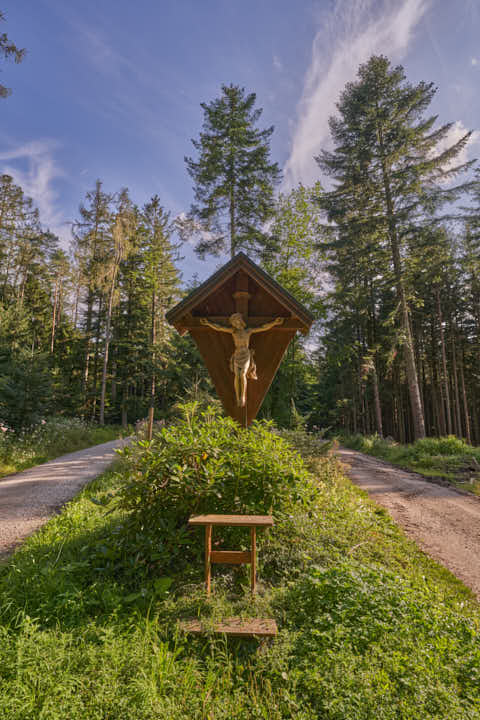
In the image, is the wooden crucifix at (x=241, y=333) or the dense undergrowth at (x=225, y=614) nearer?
the dense undergrowth at (x=225, y=614)

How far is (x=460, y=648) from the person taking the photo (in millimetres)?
2305

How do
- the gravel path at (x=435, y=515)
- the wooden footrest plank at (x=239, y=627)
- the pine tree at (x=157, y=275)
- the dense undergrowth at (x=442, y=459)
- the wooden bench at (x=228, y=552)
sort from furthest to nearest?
the pine tree at (x=157, y=275)
the dense undergrowth at (x=442, y=459)
the gravel path at (x=435, y=515)
the wooden bench at (x=228, y=552)
the wooden footrest plank at (x=239, y=627)

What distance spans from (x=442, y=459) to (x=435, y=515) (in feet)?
16.8

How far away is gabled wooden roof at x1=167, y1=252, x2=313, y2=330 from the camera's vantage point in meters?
4.26

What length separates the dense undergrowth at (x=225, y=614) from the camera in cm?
188

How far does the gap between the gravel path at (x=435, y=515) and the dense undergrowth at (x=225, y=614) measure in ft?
1.49

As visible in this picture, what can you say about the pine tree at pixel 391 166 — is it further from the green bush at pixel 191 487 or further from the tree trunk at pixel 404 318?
the green bush at pixel 191 487

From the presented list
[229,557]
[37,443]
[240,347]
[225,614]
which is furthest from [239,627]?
[37,443]

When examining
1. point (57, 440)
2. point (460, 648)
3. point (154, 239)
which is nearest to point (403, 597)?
point (460, 648)

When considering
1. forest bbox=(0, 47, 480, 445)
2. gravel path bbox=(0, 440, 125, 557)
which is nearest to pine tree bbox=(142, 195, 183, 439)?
forest bbox=(0, 47, 480, 445)

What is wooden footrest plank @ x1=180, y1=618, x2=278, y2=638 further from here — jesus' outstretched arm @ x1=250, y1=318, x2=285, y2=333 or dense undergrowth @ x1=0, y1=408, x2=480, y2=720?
jesus' outstretched arm @ x1=250, y1=318, x2=285, y2=333

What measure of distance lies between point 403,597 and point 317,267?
14932 millimetres

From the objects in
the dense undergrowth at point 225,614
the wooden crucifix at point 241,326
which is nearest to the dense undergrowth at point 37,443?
the dense undergrowth at point 225,614

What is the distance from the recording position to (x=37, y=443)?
1072cm
